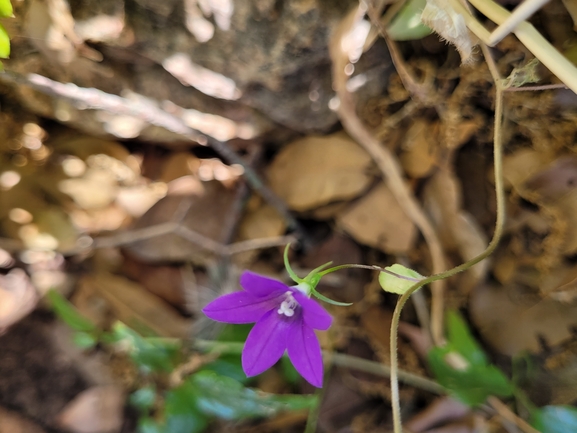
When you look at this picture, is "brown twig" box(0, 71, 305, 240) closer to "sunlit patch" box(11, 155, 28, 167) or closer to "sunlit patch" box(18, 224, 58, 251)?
"sunlit patch" box(11, 155, 28, 167)

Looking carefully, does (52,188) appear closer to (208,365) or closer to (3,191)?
(3,191)

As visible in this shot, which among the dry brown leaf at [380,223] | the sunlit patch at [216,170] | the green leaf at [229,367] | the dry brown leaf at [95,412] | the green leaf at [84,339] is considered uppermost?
the dry brown leaf at [380,223]

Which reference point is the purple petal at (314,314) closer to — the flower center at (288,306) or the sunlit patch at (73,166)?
the flower center at (288,306)

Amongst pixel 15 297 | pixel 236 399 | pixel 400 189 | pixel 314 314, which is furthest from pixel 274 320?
pixel 15 297

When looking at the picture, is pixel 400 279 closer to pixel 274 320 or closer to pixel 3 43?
pixel 274 320

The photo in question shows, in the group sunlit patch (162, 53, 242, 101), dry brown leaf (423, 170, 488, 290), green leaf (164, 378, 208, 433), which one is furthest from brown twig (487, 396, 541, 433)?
sunlit patch (162, 53, 242, 101)

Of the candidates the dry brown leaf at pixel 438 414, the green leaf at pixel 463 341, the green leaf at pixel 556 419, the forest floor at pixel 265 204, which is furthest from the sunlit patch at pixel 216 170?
the green leaf at pixel 556 419
